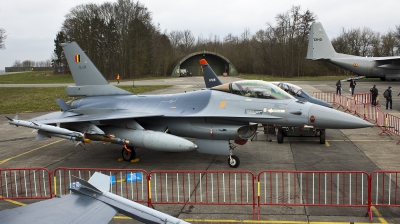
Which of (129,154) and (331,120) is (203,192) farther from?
(331,120)

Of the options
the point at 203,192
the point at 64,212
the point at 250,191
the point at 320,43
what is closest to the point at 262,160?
the point at 250,191

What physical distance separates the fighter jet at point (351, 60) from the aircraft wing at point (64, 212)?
40.8m

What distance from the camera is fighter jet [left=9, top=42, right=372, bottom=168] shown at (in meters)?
9.68

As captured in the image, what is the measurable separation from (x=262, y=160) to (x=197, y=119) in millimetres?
2398

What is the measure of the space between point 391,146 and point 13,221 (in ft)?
40.4

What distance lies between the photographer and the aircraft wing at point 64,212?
366 centimetres

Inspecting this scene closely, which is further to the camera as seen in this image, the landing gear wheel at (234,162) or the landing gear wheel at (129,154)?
the landing gear wheel at (129,154)

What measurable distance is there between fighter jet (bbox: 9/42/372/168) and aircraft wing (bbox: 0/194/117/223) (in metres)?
5.38

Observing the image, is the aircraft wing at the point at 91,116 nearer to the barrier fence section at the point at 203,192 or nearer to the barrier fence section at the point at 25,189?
the barrier fence section at the point at 25,189

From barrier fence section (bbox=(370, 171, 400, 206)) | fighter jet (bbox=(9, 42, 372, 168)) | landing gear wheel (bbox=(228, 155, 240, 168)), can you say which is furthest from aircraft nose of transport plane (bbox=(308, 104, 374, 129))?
landing gear wheel (bbox=(228, 155, 240, 168))

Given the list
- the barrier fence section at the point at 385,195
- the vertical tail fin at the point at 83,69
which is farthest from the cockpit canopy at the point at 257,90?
the vertical tail fin at the point at 83,69

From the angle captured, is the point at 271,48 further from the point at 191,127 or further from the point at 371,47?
the point at 191,127

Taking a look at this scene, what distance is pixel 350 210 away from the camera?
22.8ft

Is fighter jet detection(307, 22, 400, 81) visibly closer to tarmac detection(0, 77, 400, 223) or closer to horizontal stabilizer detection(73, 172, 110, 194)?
tarmac detection(0, 77, 400, 223)
